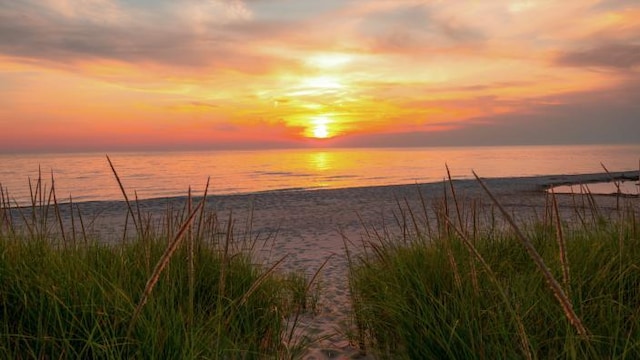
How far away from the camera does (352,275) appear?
5117 mm

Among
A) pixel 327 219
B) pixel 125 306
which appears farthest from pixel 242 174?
pixel 125 306

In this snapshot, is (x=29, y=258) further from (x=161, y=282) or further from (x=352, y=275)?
(x=352, y=275)

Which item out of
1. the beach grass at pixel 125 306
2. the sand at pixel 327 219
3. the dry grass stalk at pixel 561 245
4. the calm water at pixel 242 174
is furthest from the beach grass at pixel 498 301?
the calm water at pixel 242 174

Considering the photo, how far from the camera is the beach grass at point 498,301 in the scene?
99.7 inches

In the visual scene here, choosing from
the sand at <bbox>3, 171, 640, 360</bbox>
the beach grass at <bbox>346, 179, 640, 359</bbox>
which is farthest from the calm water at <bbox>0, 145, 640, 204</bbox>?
the beach grass at <bbox>346, 179, 640, 359</bbox>

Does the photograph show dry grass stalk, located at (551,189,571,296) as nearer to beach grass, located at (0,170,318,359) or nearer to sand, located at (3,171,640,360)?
beach grass, located at (0,170,318,359)

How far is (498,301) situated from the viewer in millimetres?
3146

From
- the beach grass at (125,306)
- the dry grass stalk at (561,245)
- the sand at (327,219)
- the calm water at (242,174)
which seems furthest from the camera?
the calm water at (242,174)

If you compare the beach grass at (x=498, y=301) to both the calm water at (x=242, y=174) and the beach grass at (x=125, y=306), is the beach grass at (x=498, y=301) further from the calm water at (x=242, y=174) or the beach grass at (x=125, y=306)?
the calm water at (x=242, y=174)

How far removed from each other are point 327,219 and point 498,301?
14914 millimetres

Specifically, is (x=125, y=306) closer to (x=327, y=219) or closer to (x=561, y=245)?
(x=561, y=245)

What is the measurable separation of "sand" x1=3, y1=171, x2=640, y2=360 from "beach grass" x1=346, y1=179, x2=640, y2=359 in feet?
1.51

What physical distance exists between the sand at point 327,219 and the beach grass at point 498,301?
0.46 meters

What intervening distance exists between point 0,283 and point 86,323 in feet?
2.63
